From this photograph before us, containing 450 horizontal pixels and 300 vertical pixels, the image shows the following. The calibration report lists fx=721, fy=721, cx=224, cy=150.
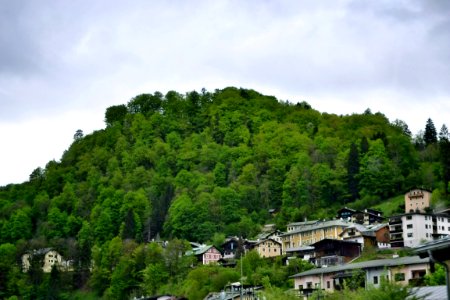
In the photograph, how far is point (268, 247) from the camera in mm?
98438

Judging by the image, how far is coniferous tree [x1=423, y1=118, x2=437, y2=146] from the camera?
13125 cm

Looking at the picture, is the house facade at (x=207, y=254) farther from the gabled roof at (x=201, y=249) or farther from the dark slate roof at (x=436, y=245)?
the dark slate roof at (x=436, y=245)

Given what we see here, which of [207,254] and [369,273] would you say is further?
[207,254]

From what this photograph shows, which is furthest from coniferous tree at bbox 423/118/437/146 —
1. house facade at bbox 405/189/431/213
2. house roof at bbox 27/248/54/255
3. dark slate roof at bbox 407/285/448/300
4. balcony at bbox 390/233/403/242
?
dark slate roof at bbox 407/285/448/300

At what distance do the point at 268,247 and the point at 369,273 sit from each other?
42.5 m

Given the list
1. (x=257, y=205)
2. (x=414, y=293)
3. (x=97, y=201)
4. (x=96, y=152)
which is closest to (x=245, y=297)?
(x=414, y=293)

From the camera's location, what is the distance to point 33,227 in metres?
149

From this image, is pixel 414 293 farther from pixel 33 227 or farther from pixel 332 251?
pixel 33 227

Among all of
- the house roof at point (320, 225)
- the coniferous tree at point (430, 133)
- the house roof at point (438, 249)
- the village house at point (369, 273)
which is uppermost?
the coniferous tree at point (430, 133)

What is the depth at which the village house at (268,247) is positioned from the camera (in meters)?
97.4

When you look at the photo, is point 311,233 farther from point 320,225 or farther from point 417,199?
point 417,199

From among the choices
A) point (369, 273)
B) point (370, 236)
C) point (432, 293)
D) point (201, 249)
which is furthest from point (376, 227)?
point (432, 293)

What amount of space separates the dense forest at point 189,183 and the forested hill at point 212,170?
0.93 ft

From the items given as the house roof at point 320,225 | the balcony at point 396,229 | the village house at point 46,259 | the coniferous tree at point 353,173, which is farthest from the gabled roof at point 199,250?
the balcony at point 396,229
